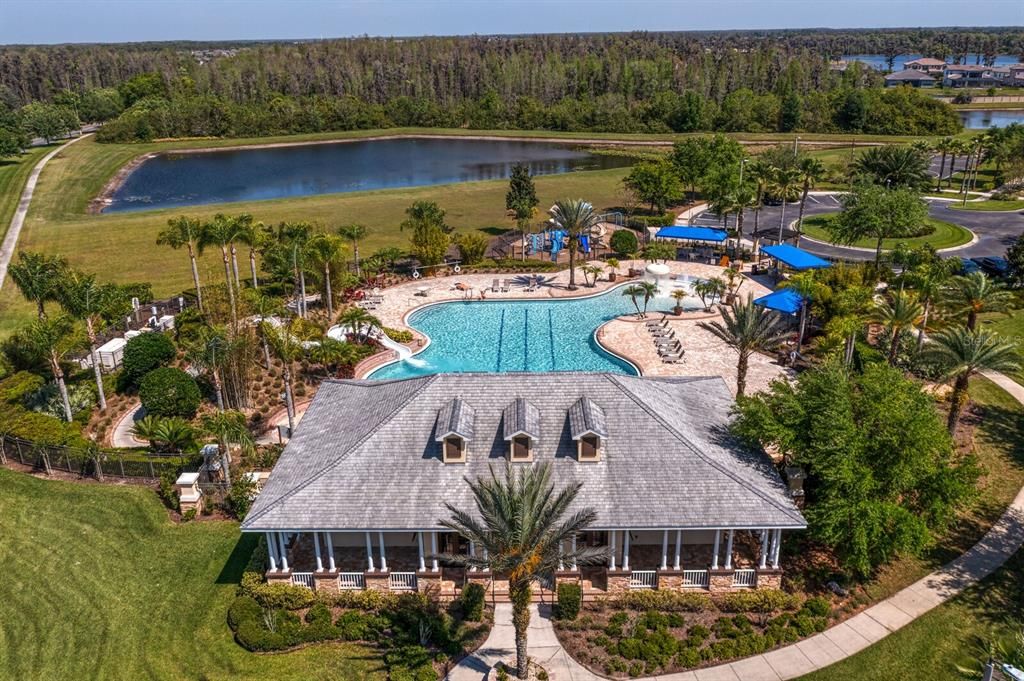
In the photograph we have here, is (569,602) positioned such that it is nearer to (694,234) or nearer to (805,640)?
(805,640)

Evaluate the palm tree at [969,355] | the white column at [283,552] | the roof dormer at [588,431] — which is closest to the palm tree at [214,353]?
the white column at [283,552]

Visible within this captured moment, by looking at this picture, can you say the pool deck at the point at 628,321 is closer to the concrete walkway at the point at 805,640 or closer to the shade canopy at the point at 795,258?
the shade canopy at the point at 795,258

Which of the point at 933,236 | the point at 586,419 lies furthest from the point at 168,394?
the point at 933,236

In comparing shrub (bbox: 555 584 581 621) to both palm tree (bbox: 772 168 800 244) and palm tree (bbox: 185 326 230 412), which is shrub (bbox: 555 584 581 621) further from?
palm tree (bbox: 772 168 800 244)

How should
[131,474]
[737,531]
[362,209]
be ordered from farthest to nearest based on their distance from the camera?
1. [362,209]
2. [131,474]
3. [737,531]

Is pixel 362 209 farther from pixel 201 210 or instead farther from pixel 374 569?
pixel 374 569

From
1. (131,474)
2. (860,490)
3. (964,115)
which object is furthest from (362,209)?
(964,115)

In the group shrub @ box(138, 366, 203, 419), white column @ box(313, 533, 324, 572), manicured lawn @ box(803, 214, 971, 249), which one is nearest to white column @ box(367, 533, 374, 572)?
white column @ box(313, 533, 324, 572)
